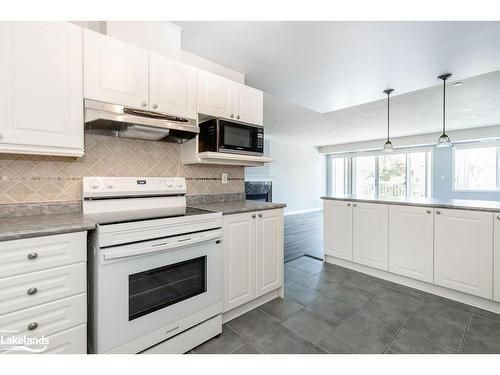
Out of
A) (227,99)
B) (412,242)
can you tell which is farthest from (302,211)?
(227,99)

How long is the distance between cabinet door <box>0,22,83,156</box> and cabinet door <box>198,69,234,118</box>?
880 millimetres

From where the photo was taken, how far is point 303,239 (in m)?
4.64

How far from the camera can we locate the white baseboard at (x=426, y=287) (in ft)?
7.16

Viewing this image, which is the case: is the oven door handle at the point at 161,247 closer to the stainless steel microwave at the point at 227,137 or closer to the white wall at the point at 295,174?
the stainless steel microwave at the point at 227,137

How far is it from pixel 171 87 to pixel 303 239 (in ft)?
11.9

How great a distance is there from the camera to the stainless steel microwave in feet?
7.02

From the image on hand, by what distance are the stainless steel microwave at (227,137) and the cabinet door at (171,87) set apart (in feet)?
0.59

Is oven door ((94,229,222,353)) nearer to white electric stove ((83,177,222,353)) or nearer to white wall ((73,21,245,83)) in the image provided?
white electric stove ((83,177,222,353))

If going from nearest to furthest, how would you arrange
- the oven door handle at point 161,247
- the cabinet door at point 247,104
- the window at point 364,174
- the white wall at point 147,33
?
the oven door handle at point 161,247 < the white wall at point 147,33 < the cabinet door at point 247,104 < the window at point 364,174

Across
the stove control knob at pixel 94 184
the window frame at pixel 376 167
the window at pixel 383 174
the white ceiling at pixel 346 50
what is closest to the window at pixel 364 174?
the window at pixel 383 174

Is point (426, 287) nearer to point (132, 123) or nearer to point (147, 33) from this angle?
point (132, 123)

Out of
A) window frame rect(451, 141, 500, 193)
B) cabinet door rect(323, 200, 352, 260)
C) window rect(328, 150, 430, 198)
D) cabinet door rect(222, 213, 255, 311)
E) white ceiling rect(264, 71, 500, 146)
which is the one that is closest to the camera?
cabinet door rect(222, 213, 255, 311)

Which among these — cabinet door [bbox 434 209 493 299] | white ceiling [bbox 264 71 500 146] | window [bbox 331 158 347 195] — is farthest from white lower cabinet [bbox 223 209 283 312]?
window [bbox 331 158 347 195]
